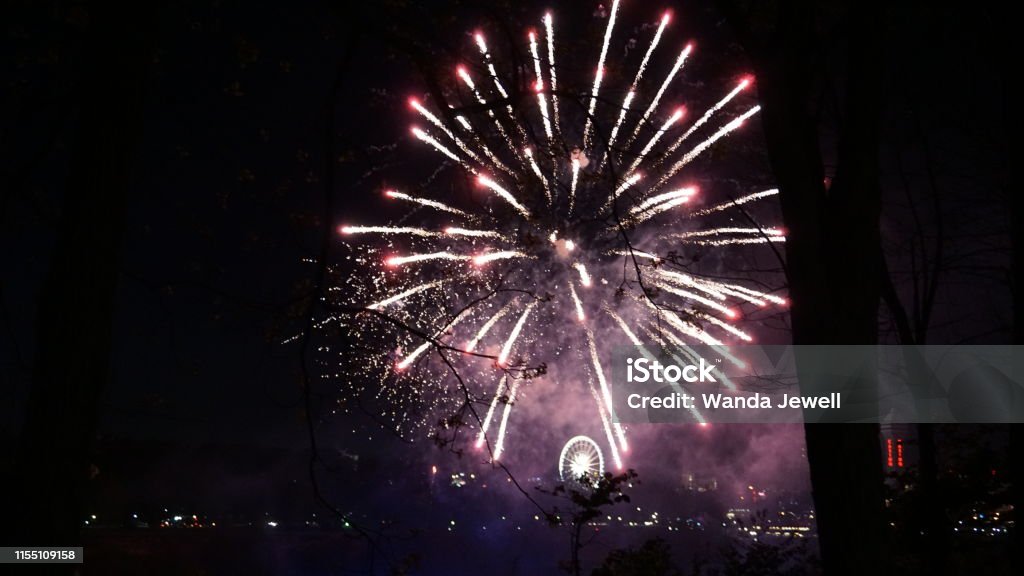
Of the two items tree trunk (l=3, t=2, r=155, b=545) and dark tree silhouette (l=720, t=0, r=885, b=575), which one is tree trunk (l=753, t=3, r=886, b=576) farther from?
tree trunk (l=3, t=2, r=155, b=545)

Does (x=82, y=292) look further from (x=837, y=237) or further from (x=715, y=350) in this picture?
(x=715, y=350)

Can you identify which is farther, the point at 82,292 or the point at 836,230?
the point at 836,230

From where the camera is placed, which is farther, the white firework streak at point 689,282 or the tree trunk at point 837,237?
the white firework streak at point 689,282

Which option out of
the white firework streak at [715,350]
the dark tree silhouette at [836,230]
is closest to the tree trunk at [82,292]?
the dark tree silhouette at [836,230]

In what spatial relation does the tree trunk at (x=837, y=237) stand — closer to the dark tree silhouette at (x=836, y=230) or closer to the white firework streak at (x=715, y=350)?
the dark tree silhouette at (x=836, y=230)

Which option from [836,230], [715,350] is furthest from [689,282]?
[836,230]

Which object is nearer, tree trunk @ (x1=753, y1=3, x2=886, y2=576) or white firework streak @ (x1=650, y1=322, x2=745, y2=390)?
tree trunk @ (x1=753, y1=3, x2=886, y2=576)

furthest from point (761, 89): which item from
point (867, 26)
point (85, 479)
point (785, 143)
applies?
point (85, 479)

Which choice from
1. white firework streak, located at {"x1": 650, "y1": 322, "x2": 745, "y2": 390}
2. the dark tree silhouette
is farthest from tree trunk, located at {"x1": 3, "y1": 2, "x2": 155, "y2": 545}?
white firework streak, located at {"x1": 650, "y1": 322, "x2": 745, "y2": 390}

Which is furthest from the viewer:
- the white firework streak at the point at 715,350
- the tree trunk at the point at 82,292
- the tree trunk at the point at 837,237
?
the white firework streak at the point at 715,350
